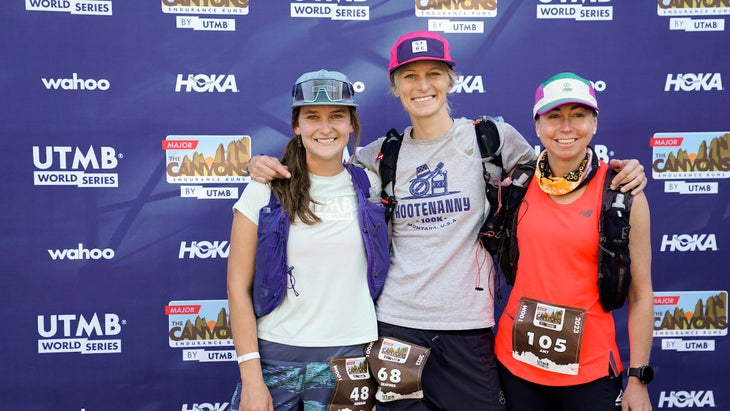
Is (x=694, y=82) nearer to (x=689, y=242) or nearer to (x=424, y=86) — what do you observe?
(x=689, y=242)

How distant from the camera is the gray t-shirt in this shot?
199cm

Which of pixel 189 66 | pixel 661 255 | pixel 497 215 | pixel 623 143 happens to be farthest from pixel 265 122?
pixel 661 255

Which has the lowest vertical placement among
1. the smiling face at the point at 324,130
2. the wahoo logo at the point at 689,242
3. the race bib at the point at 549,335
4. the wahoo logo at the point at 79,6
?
the race bib at the point at 549,335

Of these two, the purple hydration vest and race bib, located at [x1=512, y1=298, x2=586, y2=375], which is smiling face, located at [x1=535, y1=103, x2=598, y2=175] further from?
the purple hydration vest

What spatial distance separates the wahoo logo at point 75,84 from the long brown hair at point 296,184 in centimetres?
130

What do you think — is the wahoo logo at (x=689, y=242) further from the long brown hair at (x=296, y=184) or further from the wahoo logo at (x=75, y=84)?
the wahoo logo at (x=75, y=84)

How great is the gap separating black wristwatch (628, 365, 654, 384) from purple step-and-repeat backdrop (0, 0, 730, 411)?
1.28 m

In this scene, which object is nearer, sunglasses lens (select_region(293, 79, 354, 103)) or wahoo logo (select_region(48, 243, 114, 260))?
sunglasses lens (select_region(293, 79, 354, 103))

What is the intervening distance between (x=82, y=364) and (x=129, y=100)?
53.3 inches

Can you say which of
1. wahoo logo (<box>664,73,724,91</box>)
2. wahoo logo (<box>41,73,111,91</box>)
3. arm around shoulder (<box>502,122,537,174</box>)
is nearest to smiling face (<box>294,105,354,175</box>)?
arm around shoulder (<box>502,122,537,174</box>)

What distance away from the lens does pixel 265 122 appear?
2910mm

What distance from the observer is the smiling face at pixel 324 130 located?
2.00 metres

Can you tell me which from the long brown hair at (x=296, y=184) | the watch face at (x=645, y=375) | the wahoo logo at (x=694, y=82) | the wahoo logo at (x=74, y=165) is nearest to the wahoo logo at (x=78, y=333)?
the wahoo logo at (x=74, y=165)

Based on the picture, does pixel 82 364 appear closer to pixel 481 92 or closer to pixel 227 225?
pixel 227 225
